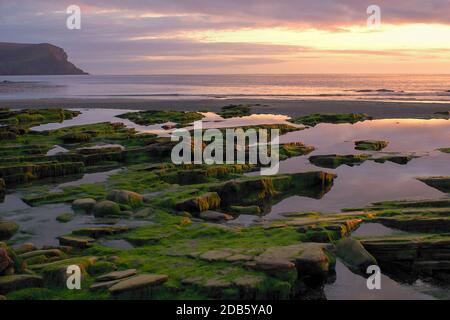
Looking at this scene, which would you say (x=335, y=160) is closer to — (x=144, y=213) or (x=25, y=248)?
(x=144, y=213)

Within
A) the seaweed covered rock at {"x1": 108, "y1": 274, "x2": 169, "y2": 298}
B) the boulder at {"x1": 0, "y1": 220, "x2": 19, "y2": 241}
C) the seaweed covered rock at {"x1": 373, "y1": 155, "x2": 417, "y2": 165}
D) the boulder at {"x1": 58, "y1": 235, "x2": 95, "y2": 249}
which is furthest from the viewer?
the seaweed covered rock at {"x1": 373, "y1": 155, "x2": 417, "y2": 165}

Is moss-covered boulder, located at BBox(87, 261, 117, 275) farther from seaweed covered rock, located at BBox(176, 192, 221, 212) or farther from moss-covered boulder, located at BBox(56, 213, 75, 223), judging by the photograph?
seaweed covered rock, located at BBox(176, 192, 221, 212)

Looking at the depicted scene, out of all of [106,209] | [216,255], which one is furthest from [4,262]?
[106,209]

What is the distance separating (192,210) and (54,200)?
210 inches

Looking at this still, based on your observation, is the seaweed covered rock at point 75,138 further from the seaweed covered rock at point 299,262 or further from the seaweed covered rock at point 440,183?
the seaweed covered rock at point 299,262

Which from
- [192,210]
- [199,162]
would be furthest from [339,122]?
[192,210]

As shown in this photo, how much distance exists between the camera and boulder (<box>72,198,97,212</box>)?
1736 centimetres

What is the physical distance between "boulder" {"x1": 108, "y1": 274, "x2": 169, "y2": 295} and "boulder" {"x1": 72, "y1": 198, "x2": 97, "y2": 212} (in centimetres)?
714

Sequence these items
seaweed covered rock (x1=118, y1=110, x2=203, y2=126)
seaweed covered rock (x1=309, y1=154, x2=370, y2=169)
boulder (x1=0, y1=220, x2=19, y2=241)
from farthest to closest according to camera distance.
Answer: seaweed covered rock (x1=118, y1=110, x2=203, y2=126) < seaweed covered rock (x1=309, y1=154, x2=370, y2=169) < boulder (x1=0, y1=220, x2=19, y2=241)

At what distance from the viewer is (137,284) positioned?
10.4 m

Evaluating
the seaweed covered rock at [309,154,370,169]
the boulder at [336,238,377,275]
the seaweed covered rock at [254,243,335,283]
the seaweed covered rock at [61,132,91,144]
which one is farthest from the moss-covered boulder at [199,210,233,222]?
the seaweed covered rock at [61,132,91,144]

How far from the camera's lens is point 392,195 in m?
19.5

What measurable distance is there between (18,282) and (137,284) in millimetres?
2534
